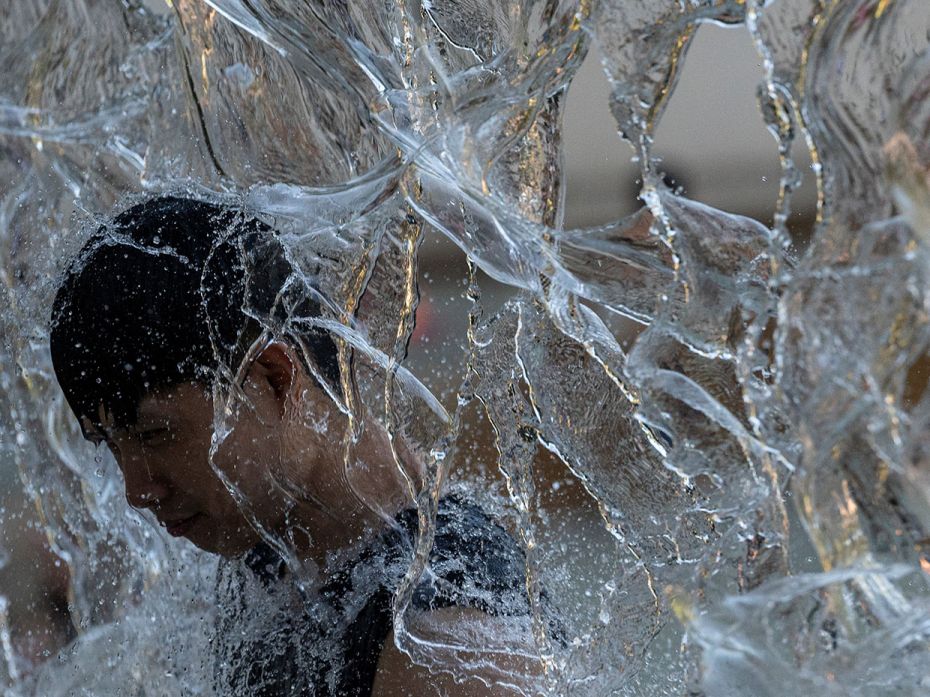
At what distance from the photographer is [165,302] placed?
1234 millimetres

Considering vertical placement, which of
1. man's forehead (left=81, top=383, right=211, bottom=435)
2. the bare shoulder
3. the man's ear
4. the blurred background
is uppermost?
the blurred background

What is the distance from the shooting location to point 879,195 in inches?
32.1

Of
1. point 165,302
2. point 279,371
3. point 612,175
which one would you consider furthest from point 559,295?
point 612,175

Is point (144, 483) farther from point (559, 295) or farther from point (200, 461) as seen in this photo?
point (559, 295)

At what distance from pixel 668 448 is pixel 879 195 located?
0.48 meters

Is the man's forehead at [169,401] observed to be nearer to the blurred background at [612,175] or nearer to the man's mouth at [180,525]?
the man's mouth at [180,525]

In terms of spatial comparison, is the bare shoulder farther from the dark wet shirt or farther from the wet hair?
the wet hair

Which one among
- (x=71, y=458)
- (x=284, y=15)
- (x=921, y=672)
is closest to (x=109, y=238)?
(x=284, y=15)

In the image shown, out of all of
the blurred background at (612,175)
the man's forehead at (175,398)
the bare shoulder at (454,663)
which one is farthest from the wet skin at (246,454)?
the blurred background at (612,175)

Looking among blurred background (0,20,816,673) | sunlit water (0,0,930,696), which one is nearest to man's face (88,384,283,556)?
sunlit water (0,0,930,696)

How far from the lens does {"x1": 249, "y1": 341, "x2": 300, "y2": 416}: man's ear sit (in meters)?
1.28

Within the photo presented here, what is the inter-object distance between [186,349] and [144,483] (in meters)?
0.19

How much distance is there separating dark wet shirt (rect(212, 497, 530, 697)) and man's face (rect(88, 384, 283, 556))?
53 millimetres

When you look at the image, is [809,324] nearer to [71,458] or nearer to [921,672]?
[921,672]
